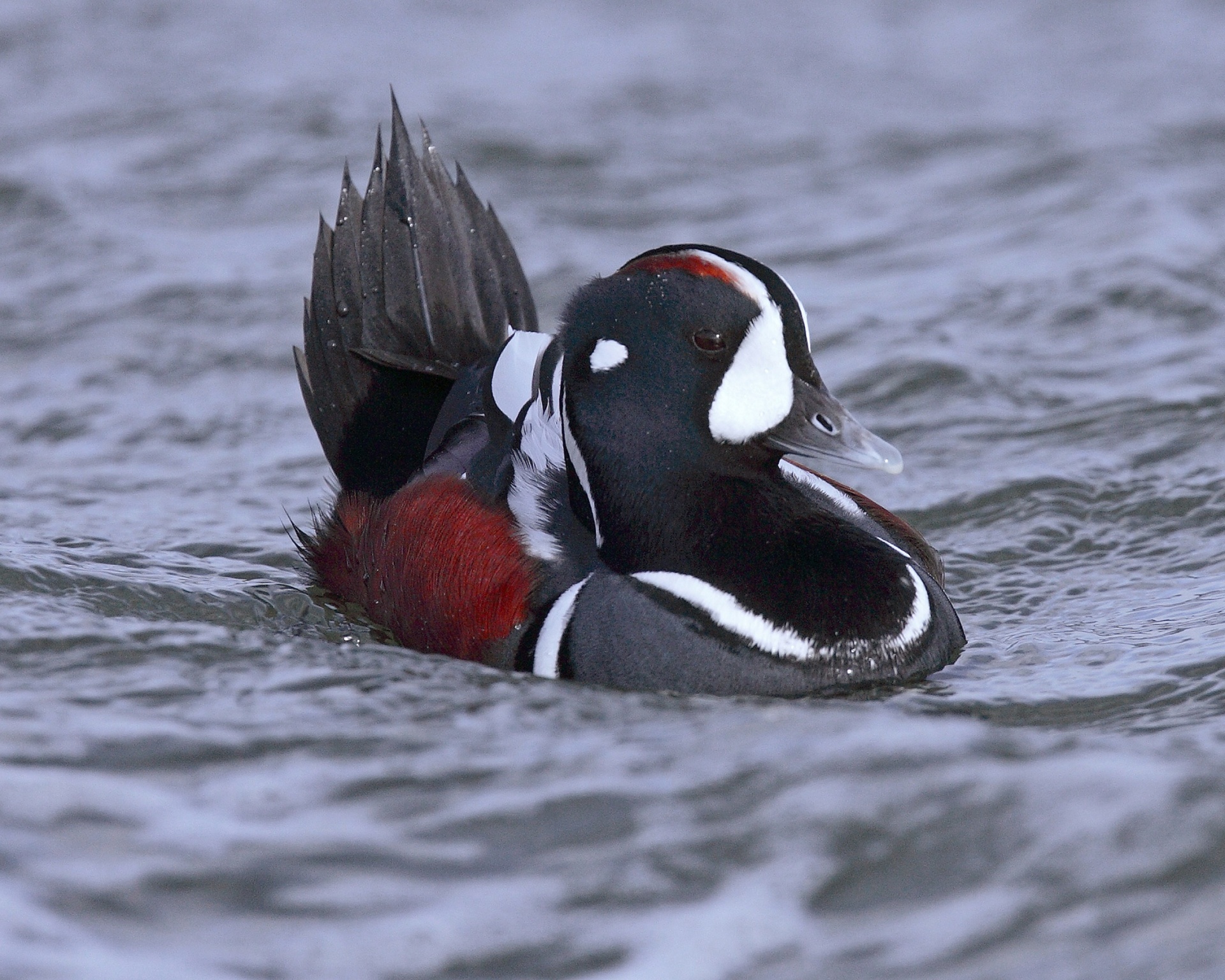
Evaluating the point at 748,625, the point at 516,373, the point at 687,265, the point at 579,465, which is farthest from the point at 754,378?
the point at 516,373

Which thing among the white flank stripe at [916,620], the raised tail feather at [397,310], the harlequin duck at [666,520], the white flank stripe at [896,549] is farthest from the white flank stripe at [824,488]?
the raised tail feather at [397,310]

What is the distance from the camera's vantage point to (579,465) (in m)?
5.28

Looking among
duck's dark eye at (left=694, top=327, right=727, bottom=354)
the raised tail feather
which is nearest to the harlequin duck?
duck's dark eye at (left=694, top=327, right=727, bottom=354)

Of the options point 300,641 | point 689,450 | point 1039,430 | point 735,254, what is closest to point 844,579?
point 689,450

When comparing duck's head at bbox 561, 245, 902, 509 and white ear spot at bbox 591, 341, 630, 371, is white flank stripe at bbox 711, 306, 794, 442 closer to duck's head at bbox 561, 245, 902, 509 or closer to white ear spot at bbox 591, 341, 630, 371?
duck's head at bbox 561, 245, 902, 509

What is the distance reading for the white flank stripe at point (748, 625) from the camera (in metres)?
5.04

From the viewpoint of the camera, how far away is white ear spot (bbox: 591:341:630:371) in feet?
16.9

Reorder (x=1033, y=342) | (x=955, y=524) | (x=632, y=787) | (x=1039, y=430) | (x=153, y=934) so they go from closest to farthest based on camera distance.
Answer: (x=153, y=934) → (x=632, y=787) → (x=955, y=524) → (x=1039, y=430) → (x=1033, y=342)

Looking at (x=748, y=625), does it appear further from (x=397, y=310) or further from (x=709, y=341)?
(x=397, y=310)

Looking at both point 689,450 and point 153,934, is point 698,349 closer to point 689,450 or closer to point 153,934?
point 689,450

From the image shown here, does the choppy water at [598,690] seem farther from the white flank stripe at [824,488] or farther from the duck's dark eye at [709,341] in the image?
the duck's dark eye at [709,341]

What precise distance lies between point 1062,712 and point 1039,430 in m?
2.95

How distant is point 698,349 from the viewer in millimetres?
5086

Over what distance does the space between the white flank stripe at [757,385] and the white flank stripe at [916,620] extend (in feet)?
2.03
